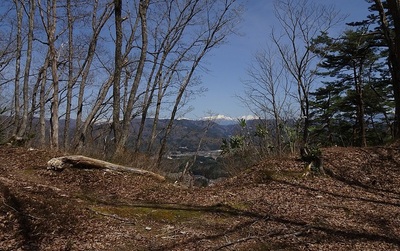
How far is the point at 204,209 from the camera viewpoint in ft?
16.6

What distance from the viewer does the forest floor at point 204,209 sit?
3779 millimetres

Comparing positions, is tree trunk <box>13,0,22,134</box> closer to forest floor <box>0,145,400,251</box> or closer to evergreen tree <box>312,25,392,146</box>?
forest floor <box>0,145,400,251</box>

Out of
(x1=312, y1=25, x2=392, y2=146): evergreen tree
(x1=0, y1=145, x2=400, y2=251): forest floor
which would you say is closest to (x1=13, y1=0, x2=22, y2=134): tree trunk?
(x1=0, y1=145, x2=400, y2=251): forest floor

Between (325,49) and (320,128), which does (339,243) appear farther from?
(320,128)

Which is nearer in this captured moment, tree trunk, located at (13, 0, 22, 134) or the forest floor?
the forest floor

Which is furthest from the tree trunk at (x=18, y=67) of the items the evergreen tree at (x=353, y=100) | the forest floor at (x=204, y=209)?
the evergreen tree at (x=353, y=100)

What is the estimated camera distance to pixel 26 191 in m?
4.67

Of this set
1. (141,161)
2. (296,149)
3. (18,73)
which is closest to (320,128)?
(296,149)

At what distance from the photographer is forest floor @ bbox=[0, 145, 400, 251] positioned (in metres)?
3.78

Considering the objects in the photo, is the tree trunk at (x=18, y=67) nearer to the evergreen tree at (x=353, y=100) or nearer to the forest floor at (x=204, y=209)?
the forest floor at (x=204, y=209)

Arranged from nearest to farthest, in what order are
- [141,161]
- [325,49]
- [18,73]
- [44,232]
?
[44,232], [141,161], [18,73], [325,49]

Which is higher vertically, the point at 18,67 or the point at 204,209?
the point at 18,67

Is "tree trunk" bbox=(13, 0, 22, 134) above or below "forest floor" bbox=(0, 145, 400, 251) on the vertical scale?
above

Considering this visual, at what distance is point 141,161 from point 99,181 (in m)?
2.83
